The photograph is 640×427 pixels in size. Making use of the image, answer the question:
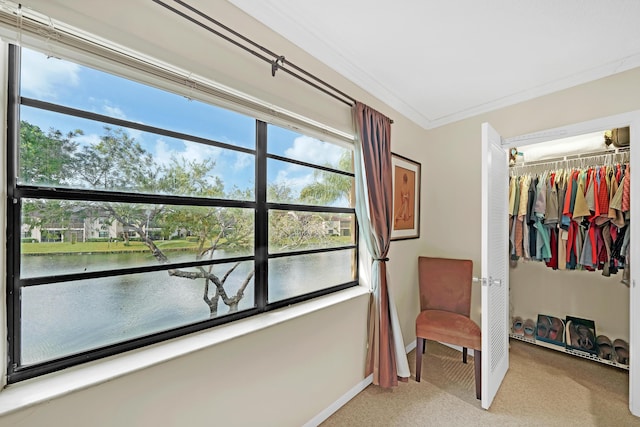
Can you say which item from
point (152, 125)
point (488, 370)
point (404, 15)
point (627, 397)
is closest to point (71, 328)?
point (152, 125)

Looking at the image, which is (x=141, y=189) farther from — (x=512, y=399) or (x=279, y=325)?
(x=512, y=399)

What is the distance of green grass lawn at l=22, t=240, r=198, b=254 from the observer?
93 cm

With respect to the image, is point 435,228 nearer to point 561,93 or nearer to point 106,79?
point 561,93

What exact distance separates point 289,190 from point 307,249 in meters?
0.44

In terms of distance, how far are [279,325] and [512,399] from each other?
6.34 ft

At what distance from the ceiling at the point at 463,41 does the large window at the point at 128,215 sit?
0.66 metres

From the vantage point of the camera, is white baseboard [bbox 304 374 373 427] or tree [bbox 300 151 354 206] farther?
tree [bbox 300 151 354 206]

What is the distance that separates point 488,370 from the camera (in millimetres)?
1877

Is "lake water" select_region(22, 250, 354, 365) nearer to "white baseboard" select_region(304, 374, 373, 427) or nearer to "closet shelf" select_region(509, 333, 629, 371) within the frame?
"white baseboard" select_region(304, 374, 373, 427)

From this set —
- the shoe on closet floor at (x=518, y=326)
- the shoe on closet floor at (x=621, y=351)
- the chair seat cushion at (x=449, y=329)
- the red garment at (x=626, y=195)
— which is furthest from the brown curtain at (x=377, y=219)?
the shoe on closet floor at (x=621, y=351)

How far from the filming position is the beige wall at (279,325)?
→ 3.21 feet

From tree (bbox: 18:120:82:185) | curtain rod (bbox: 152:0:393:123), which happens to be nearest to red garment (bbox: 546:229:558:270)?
curtain rod (bbox: 152:0:393:123)

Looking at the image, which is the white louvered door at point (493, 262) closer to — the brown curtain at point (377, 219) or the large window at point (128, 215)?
the brown curtain at point (377, 219)

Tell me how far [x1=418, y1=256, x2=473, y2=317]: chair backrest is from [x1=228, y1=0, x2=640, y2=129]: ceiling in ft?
5.41
